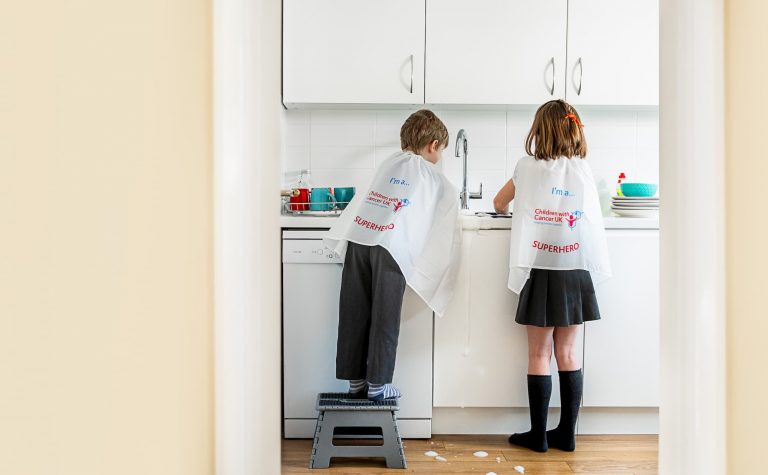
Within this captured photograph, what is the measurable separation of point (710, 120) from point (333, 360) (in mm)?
1720

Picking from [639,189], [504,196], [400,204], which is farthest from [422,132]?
[639,189]

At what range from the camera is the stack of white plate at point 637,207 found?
2.84 m

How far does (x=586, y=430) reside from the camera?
263 centimetres

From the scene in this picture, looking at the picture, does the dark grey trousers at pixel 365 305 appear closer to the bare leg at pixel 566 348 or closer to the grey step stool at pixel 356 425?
the grey step stool at pixel 356 425

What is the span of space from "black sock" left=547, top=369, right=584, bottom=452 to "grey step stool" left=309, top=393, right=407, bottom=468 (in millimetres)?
616

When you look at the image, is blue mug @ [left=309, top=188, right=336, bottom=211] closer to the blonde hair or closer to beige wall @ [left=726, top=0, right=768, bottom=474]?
the blonde hair

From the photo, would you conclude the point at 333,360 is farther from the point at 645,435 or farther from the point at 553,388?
the point at 645,435

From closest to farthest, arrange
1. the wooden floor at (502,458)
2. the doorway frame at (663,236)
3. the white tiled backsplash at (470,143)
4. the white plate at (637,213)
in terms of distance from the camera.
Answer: the doorway frame at (663,236), the wooden floor at (502,458), the white plate at (637,213), the white tiled backsplash at (470,143)

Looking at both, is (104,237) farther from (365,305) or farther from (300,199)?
(300,199)

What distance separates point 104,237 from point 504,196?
6.54 ft

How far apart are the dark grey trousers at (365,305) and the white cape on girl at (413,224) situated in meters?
0.04

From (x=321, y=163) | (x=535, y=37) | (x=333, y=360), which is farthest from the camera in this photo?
(x=321, y=163)

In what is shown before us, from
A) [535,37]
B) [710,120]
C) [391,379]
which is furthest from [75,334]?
[535,37]

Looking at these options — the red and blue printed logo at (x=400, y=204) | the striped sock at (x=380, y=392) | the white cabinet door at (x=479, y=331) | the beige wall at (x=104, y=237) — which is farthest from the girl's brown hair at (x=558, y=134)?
the beige wall at (x=104, y=237)
